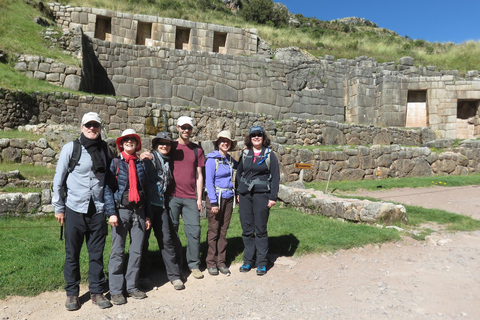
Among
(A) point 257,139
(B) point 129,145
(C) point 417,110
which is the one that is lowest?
(B) point 129,145

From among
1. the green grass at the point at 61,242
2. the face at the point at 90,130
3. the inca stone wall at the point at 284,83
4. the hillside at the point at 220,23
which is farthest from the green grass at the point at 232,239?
the inca stone wall at the point at 284,83

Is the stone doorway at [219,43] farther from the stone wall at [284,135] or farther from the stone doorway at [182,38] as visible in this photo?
the stone wall at [284,135]

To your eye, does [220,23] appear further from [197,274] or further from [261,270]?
[197,274]

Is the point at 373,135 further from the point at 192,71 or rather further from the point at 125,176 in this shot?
the point at 125,176

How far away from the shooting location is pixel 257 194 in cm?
485

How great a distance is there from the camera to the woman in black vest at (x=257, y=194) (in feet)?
15.8

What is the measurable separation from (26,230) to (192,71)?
479 inches

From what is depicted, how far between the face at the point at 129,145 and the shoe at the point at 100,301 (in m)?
1.49

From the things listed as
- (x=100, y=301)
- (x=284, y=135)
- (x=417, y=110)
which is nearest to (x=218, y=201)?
(x=100, y=301)

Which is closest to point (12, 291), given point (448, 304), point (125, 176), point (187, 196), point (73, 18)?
point (125, 176)

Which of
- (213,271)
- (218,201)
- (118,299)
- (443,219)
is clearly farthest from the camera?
(443,219)

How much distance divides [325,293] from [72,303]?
257 centimetres

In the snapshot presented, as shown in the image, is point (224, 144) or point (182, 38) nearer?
point (224, 144)

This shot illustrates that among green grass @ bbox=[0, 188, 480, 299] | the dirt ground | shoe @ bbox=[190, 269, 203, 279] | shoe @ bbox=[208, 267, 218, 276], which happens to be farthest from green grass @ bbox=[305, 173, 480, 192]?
shoe @ bbox=[190, 269, 203, 279]
